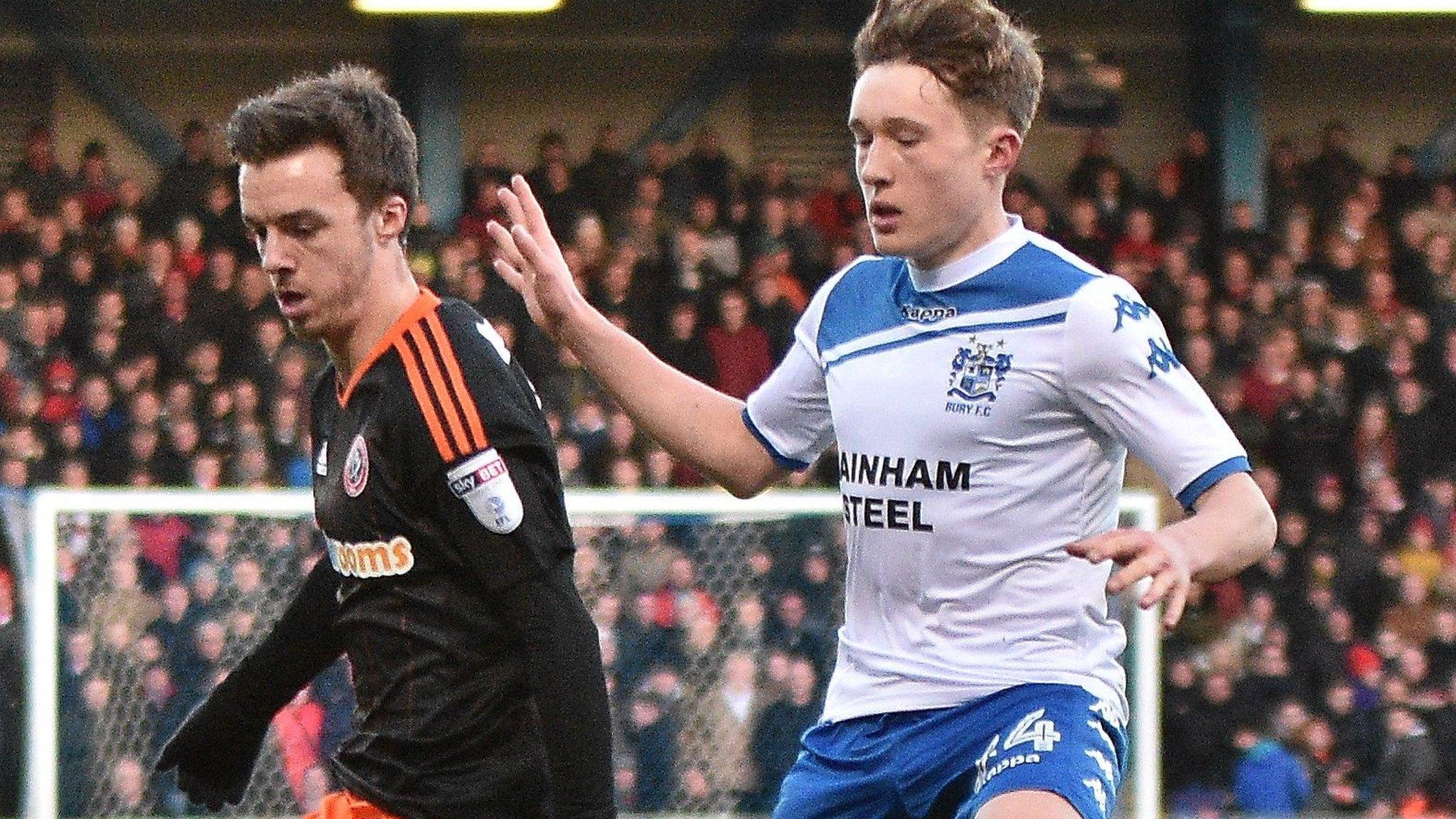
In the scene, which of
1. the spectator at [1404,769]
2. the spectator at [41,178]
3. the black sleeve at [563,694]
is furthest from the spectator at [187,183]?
the black sleeve at [563,694]

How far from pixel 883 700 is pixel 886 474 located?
A: 1.13 feet

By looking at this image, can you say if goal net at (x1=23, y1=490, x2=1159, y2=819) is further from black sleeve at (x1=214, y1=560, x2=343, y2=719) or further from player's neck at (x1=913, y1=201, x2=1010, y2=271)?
player's neck at (x1=913, y1=201, x2=1010, y2=271)

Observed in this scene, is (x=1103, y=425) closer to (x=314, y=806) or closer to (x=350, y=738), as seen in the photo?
(x=350, y=738)

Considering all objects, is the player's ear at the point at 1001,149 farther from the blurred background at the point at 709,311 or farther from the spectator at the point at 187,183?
the spectator at the point at 187,183

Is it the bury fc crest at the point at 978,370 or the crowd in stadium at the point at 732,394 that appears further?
the crowd in stadium at the point at 732,394

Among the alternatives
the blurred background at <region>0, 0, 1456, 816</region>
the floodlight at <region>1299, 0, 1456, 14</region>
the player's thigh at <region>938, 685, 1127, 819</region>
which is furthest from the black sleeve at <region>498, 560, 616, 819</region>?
the floodlight at <region>1299, 0, 1456, 14</region>

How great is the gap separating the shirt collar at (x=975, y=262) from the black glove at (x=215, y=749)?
1.33 meters

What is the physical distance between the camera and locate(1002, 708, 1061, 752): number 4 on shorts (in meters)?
3.59

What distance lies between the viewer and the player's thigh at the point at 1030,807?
11.5 feet

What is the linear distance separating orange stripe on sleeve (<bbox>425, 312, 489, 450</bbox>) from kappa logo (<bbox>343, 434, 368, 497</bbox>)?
0.18 meters

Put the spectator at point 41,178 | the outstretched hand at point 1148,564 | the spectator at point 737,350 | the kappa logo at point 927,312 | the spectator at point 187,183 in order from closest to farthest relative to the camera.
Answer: the outstretched hand at point 1148,564 < the kappa logo at point 927,312 < the spectator at point 737,350 < the spectator at point 187,183 < the spectator at point 41,178

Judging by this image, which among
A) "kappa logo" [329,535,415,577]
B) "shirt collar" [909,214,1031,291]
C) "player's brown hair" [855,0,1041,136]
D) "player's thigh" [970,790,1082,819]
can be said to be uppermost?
"player's brown hair" [855,0,1041,136]

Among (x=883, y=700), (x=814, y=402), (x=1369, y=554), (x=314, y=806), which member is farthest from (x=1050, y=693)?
(x=1369, y=554)

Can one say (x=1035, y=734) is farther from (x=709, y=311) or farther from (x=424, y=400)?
(x=709, y=311)
